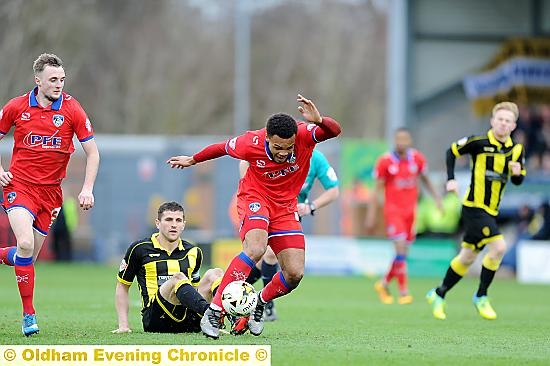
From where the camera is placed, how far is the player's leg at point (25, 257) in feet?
32.7

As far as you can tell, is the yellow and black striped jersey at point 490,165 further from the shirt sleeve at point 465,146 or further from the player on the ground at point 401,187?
the player on the ground at point 401,187

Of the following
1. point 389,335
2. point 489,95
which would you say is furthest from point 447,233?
point 389,335

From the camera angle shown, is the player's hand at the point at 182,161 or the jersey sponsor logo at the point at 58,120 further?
the jersey sponsor logo at the point at 58,120

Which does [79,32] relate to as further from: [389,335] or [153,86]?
[389,335]

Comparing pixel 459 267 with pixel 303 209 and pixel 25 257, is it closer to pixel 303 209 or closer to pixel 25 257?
pixel 303 209

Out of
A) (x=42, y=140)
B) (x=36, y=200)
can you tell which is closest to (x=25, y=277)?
(x=36, y=200)

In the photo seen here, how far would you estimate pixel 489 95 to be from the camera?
28859 millimetres

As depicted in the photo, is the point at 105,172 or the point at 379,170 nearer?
the point at 379,170

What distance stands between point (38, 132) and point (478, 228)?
17.2ft

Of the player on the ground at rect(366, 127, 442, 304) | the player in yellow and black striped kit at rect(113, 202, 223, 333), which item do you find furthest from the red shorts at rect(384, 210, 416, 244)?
the player in yellow and black striped kit at rect(113, 202, 223, 333)

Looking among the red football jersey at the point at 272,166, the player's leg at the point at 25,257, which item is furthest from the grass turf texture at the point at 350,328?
the red football jersey at the point at 272,166

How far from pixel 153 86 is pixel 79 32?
22.5ft

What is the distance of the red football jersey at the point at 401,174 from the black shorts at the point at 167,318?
293 inches

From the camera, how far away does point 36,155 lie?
1021 centimetres
